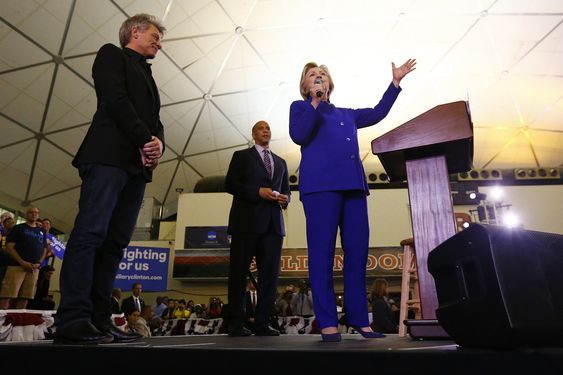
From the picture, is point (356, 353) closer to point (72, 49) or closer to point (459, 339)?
point (459, 339)

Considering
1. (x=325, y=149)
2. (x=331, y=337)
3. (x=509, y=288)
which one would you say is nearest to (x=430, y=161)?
(x=325, y=149)

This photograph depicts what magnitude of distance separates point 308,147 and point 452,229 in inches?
31.8

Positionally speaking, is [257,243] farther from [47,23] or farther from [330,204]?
[47,23]

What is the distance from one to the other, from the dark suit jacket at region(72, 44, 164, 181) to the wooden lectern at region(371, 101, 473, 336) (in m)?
1.14

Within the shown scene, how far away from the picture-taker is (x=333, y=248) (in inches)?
80.0

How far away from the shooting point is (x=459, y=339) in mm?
1050

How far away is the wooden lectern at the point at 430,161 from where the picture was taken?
72.7 inches

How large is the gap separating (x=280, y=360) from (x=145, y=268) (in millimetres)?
13182

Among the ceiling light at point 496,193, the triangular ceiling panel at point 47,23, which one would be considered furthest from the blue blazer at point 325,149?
the ceiling light at point 496,193

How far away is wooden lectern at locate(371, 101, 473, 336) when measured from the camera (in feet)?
6.06

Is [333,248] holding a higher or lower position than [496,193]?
lower

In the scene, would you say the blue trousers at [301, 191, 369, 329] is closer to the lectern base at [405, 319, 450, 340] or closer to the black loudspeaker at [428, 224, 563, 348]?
the lectern base at [405, 319, 450, 340]

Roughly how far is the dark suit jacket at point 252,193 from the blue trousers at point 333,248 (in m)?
1.17

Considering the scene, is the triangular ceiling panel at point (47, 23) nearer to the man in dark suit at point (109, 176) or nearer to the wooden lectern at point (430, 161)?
the man in dark suit at point (109, 176)
